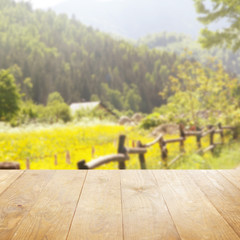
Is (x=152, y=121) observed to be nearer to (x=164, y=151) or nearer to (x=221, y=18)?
(x=164, y=151)

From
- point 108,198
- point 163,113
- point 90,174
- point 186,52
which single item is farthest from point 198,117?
point 108,198

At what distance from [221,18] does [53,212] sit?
12.9 ft

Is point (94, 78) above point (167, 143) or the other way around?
above

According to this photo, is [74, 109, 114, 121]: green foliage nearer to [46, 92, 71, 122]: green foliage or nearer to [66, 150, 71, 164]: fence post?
[46, 92, 71, 122]: green foliage

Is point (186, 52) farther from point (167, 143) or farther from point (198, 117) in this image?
point (167, 143)

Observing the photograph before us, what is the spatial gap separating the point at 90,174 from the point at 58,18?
3058 millimetres

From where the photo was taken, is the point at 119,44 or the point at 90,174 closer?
the point at 90,174

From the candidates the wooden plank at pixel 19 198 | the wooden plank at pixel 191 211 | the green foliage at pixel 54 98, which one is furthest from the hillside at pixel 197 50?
the wooden plank at pixel 19 198

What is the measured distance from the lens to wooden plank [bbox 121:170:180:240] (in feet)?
2.85

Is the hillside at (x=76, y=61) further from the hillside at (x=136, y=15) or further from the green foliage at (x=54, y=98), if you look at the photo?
the hillside at (x=136, y=15)

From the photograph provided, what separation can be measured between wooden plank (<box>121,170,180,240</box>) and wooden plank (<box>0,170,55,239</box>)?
365 mm

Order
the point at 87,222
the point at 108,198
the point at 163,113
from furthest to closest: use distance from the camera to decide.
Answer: the point at 163,113 → the point at 108,198 → the point at 87,222

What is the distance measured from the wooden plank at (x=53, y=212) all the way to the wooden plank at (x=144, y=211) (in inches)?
7.9

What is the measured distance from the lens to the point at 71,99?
154 inches
